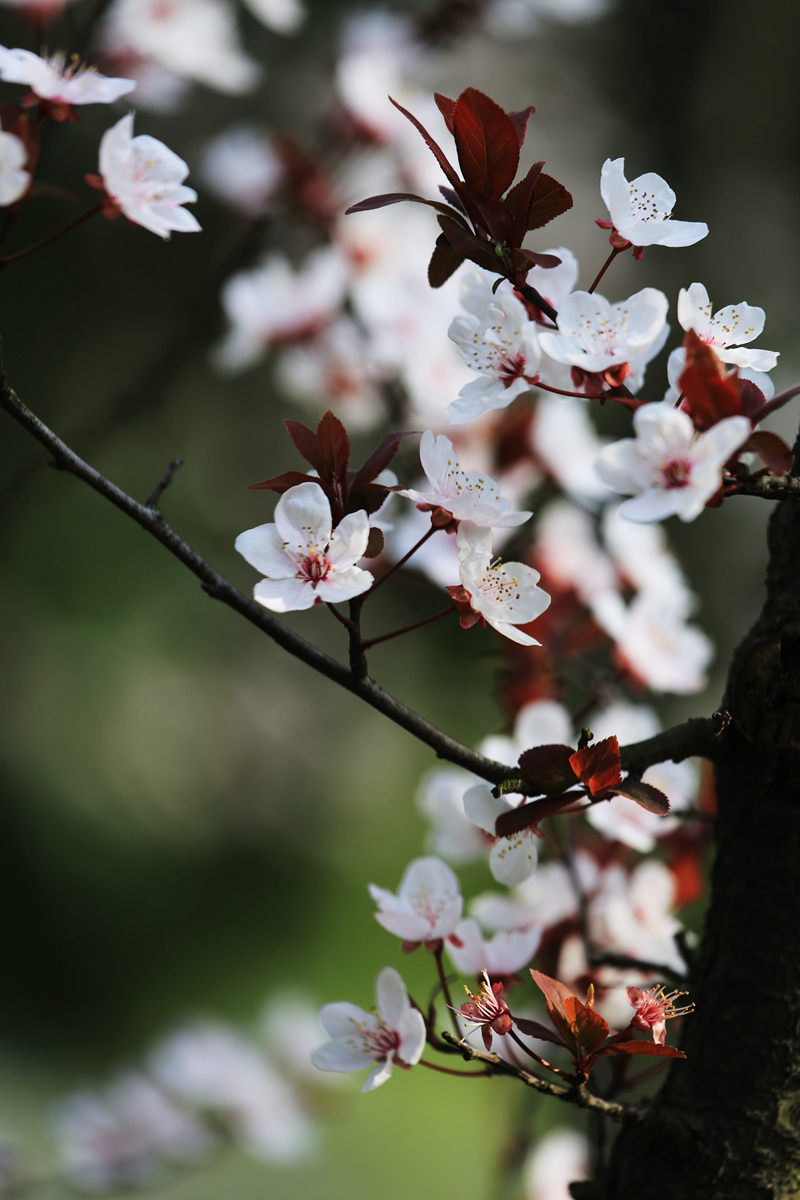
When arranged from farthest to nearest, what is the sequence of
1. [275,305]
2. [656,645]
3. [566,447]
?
1. [275,305]
2. [566,447]
3. [656,645]

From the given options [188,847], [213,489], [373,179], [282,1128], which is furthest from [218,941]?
[373,179]

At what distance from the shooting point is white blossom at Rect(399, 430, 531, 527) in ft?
1.23

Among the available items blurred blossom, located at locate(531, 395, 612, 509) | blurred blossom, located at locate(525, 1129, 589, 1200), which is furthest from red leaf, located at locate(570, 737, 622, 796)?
blurred blossom, located at locate(525, 1129, 589, 1200)

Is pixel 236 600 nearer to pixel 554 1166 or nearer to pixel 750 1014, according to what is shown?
pixel 750 1014

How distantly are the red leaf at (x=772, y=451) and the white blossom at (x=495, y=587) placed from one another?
0.11 m

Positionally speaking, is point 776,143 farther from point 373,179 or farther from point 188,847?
point 188,847

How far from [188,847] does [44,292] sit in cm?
198

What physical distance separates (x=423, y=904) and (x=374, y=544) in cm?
20

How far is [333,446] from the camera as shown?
1.27 ft

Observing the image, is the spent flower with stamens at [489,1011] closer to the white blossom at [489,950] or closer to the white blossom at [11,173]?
the white blossom at [489,950]

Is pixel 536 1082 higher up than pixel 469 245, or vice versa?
pixel 469 245

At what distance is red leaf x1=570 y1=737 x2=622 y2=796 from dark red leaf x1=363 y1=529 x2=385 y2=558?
121 millimetres

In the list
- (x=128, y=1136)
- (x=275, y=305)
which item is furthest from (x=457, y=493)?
(x=128, y=1136)

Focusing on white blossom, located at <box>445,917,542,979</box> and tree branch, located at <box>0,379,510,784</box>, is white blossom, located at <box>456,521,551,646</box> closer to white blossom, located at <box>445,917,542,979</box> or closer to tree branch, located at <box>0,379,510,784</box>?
tree branch, located at <box>0,379,510,784</box>
